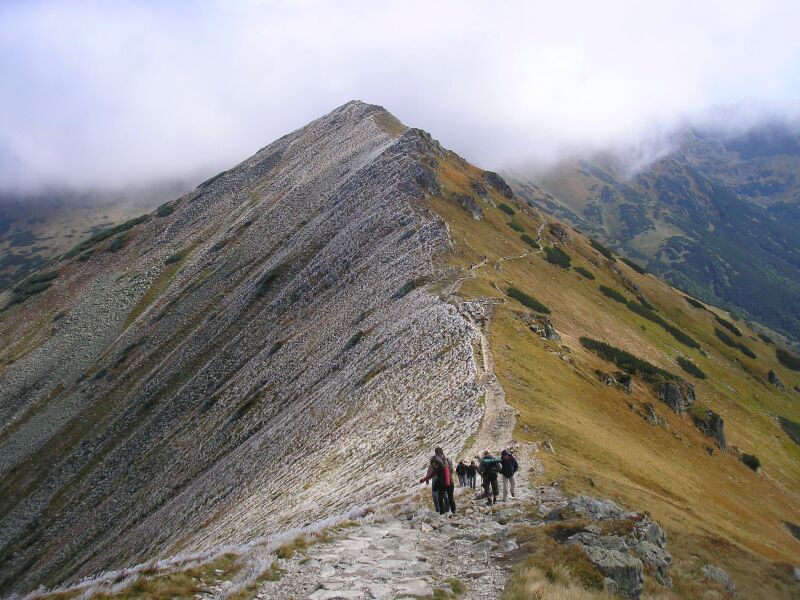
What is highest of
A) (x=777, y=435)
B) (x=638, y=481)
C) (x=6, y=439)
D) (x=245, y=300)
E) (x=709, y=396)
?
(x=245, y=300)

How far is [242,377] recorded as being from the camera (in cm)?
6122

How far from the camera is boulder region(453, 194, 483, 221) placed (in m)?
81.9

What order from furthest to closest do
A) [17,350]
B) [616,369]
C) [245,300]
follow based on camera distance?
[17,350]
[245,300]
[616,369]

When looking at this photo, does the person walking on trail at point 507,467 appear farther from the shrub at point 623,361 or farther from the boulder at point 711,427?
the shrub at point 623,361

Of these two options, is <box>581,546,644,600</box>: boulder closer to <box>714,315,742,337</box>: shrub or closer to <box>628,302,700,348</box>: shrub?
<box>628,302,700,348</box>: shrub

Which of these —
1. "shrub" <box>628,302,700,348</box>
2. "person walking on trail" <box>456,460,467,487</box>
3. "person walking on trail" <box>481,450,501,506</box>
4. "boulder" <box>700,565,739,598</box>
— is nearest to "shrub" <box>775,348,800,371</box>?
"shrub" <box>628,302,700,348</box>

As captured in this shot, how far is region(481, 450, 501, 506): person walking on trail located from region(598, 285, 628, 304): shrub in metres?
→ 69.3

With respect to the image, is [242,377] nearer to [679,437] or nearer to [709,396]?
[679,437]

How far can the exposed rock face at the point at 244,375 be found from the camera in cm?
3541

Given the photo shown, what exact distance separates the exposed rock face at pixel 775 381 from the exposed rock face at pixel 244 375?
58176 mm

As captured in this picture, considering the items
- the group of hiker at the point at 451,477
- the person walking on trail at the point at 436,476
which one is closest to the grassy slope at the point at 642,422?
the group of hiker at the point at 451,477

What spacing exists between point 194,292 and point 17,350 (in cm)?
3802

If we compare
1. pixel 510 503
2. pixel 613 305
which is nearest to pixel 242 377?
pixel 510 503

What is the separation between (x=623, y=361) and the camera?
A: 54781 mm
